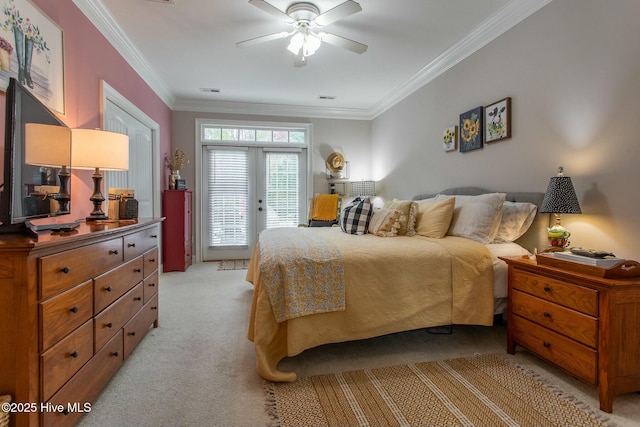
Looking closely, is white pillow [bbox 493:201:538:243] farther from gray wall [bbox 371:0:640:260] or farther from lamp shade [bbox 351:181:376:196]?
lamp shade [bbox 351:181:376:196]

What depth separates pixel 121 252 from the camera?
5.92ft

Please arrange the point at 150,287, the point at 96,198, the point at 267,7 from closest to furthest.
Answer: the point at 96,198 < the point at 267,7 < the point at 150,287

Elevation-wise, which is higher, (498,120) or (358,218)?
(498,120)

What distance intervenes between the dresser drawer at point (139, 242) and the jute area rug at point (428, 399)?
1.18 metres

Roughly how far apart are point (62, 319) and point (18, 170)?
62 centimetres

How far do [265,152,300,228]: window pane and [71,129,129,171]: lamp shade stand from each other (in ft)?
10.8

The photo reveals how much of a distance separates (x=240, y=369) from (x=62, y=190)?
149cm

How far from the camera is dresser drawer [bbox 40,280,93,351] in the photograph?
1128mm

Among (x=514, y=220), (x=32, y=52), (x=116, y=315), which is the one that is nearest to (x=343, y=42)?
(x=514, y=220)

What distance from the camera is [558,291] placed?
169 cm

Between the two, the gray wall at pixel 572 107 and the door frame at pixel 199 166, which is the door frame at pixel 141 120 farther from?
the gray wall at pixel 572 107

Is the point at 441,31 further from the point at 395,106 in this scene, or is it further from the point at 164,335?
the point at 164,335

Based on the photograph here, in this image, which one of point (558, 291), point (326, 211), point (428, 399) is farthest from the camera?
point (326, 211)

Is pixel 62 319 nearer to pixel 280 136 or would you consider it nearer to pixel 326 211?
pixel 326 211
